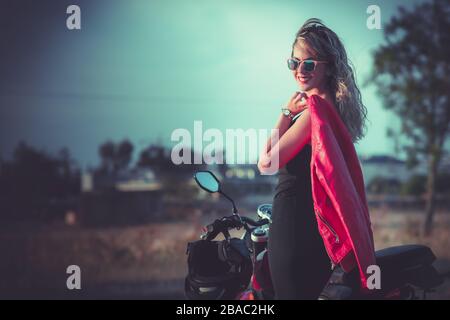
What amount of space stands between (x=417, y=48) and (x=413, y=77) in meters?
0.74

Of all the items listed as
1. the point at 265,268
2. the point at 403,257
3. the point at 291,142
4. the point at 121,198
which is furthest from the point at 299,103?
the point at 121,198

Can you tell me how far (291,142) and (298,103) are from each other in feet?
0.55

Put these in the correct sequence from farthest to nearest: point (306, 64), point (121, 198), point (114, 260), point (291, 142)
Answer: point (121, 198)
point (114, 260)
point (306, 64)
point (291, 142)

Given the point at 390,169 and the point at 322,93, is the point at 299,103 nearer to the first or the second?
the point at 322,93

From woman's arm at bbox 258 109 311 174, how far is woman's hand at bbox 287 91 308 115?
0.13 feet

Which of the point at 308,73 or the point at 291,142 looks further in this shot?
the point at 308,73

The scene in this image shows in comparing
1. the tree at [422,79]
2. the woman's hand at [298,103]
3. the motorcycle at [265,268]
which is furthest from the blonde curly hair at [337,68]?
the tree at [422,79]

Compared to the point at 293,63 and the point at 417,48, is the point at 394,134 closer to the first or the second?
the point at 417,48

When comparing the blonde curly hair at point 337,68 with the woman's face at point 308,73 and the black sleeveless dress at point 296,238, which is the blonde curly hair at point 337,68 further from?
the black sleeveless dress at point 296,238

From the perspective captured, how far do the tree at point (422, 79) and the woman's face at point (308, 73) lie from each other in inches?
451

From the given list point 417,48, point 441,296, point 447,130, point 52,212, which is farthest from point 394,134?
point 52,212

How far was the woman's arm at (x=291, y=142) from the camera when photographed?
1.94m

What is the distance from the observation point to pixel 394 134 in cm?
1293

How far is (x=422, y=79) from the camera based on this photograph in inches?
512
